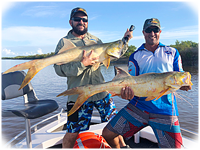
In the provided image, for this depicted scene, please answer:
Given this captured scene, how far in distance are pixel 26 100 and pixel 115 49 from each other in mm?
3327

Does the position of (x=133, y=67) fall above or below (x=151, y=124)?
above

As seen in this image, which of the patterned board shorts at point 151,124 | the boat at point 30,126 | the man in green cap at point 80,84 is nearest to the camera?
the patterned board shorts at point 151,124

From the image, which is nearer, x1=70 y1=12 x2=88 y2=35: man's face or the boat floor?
x1=70 y1=12 x2=88 y2=35: man's face

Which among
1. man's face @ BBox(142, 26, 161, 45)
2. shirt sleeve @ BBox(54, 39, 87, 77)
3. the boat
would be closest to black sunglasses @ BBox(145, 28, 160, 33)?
man's face @ BBox(142, 26, 161, 45)

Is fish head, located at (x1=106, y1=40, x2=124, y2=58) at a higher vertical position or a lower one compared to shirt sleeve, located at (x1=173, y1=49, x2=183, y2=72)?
higher

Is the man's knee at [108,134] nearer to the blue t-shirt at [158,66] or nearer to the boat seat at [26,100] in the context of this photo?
the blue t-shirt at [158,66]

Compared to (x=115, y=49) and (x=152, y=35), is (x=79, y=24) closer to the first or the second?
(x=115, y=49)

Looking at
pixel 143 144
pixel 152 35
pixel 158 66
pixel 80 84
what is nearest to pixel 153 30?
pixel 152 35

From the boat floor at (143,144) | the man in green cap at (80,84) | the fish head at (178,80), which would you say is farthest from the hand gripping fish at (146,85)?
the boat floor at (143,144)

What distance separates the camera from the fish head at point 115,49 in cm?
278

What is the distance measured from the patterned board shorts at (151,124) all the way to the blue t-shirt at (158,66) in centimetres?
Result: 11

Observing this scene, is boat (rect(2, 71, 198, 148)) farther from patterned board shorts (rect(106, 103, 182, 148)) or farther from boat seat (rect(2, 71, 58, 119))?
patterned board shorts (rect(106, 103, 182, 148))

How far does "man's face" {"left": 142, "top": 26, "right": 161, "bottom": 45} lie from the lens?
3441 millimetres

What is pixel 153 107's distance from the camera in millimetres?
3281
